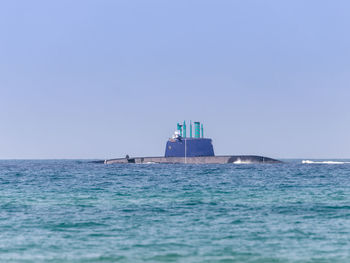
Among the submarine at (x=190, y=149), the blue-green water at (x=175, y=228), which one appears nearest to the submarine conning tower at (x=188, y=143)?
the submarine at (x=190, y=149)

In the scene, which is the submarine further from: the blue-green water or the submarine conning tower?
the blue-green water

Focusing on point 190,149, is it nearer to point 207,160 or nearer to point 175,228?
point 207,160

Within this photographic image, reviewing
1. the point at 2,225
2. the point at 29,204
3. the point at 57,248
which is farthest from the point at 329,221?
the point at 29,204

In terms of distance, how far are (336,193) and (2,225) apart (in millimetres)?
25695

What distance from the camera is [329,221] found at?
26781 millimetres

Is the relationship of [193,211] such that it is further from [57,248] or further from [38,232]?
[57,248]

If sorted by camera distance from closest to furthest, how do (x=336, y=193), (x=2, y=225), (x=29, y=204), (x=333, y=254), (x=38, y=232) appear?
(x=333, y=254)
(x=38, y=232)
(x=2, y=225)
(x=29, y=204)
(x=336, y=193)

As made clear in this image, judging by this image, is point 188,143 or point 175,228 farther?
point 188,143

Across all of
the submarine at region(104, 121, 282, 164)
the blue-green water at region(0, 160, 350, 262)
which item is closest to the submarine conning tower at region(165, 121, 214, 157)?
the submarine at region(104, 121, 282, 164)

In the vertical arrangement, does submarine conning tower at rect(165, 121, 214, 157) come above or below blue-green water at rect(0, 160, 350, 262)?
above

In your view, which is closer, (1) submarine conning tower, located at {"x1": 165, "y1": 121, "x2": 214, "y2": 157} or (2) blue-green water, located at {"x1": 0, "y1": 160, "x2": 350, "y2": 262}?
(2) blue-green water, located at {"x1": 0, "y1": 160, "x2": 350, "y2": 262}

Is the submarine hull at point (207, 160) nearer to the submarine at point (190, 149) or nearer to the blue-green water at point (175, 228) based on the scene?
the submarine at point (190, 149)

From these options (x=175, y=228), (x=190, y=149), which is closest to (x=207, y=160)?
(x=190, y=149)

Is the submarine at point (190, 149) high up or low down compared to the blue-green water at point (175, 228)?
up
